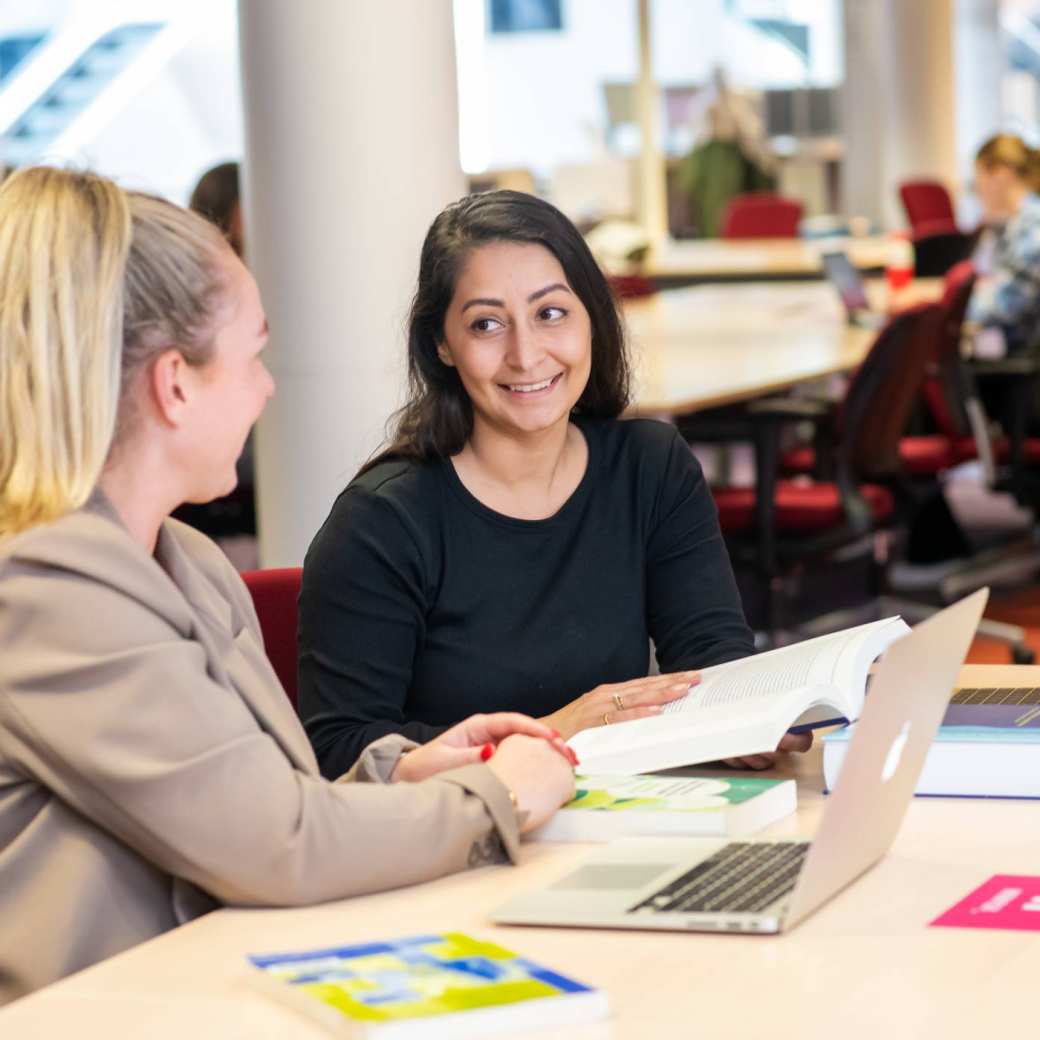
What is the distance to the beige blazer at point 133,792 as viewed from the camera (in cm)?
142

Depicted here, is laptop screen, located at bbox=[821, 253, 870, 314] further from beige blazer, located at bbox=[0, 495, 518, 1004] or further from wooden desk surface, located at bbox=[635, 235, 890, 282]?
beige blazer, located at bbox=[0, 495, 518, 1004]

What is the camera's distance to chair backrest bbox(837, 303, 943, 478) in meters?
4.67

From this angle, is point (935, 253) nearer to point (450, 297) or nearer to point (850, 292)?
point (850, 292)

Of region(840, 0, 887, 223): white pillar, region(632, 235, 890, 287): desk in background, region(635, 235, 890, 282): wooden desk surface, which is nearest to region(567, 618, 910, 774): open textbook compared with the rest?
region(632, 235, 890, 287): desk in background

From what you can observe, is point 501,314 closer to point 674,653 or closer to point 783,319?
point 674,653

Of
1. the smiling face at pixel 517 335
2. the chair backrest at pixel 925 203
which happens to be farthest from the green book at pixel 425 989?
the chair backrest at pixel 925 203

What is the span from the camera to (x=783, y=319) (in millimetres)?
6496

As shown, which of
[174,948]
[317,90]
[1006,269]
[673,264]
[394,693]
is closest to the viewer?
[174,948]

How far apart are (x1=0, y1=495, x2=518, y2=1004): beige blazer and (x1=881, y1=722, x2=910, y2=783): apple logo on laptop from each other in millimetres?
352

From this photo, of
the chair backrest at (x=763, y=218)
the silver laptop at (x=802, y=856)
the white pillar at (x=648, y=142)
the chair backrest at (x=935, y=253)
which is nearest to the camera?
the silver laptop at (x=802, y=856)

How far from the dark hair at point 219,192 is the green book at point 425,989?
347 cm

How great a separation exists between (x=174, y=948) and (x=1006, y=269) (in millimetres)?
5531

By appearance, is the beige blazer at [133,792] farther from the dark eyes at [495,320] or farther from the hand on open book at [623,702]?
the dark eyes at [495,320]

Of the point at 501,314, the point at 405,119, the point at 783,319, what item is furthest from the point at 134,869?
the point at 783,319
